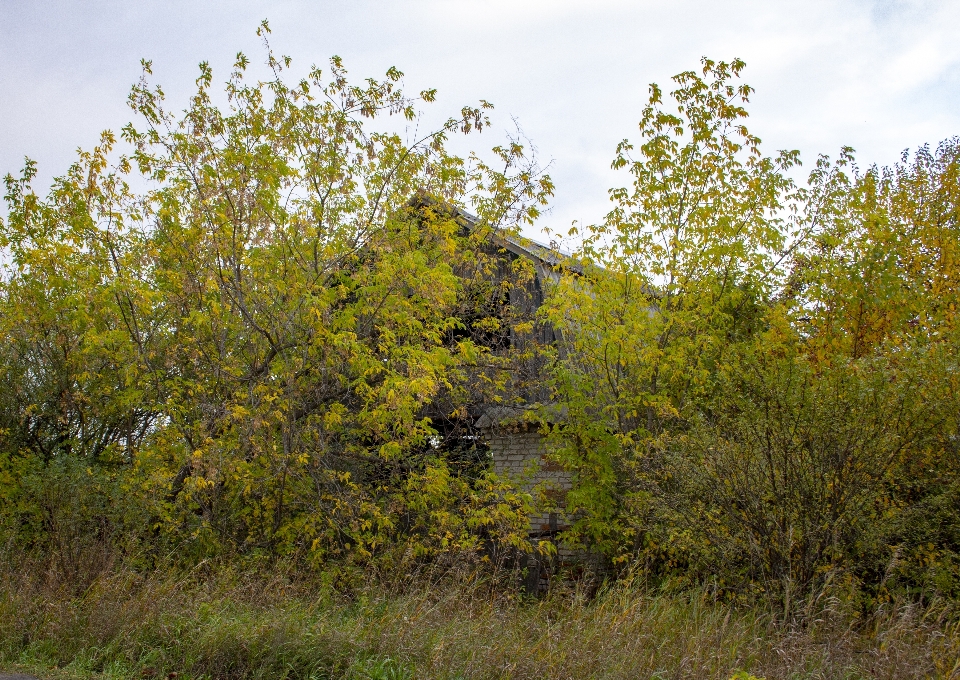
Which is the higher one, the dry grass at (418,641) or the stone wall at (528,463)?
the stone wall at (528,463)

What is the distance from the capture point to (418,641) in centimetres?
542

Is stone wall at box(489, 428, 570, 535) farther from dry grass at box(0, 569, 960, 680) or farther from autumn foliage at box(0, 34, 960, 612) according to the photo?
dry grass at box(0, 569, 960, 680)

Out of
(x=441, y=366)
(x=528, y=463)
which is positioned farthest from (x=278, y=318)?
(x=528, y=463)

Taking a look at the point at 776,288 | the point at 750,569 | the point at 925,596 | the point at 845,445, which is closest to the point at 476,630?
the point at 750,569

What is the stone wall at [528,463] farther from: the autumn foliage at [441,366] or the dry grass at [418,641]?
the dry grass at [418,641]

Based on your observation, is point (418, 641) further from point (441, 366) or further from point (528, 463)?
point (528, 463)

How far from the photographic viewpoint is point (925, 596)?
7.01m

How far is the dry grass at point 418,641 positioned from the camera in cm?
506

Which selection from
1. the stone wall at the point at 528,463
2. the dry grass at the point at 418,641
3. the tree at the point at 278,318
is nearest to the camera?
the dry grass at the point at 418,641

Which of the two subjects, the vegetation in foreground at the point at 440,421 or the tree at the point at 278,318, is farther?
the tree at the point at 278,318

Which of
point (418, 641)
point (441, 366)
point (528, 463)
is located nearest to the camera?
point (418, 641)

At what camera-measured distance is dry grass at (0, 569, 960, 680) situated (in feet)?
16.6

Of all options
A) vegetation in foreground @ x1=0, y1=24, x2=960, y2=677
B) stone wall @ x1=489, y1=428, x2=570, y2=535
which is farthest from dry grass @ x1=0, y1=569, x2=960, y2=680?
stone wall @ x1=489, y1=428, x2=570, y2=535

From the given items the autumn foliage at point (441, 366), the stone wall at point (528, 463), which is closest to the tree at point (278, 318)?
the autumn foliage at point (441, 366)
